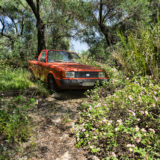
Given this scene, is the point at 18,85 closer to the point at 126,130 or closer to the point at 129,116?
the point at 129,116

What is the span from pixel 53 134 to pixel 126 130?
141 centimetres

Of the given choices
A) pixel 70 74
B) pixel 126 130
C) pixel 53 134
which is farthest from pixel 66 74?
pixel 126 130

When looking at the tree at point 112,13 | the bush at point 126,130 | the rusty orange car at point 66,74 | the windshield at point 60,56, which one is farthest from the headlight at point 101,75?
the tree at point 112,13

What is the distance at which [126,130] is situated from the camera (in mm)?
2211

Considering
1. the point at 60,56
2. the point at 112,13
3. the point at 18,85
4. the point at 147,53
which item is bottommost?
the point at 18,85

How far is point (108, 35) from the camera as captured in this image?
40.7ft

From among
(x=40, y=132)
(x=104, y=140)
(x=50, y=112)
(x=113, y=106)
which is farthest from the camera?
(x=50, y=112)

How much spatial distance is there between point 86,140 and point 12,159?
120cm

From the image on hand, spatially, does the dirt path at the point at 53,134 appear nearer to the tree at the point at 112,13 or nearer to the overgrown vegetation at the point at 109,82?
the overgrown vegetation at the point at 109,82

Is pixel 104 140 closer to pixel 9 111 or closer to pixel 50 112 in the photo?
pixel 50 112

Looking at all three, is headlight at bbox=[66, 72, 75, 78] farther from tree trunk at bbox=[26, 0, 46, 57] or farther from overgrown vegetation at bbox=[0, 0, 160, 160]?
tree trunk at bbox=[26, 0, 46, 57]

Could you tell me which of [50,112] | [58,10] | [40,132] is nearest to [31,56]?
[58,10]

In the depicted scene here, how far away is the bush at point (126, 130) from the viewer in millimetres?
2139

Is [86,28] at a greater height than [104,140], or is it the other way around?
[86,28]
